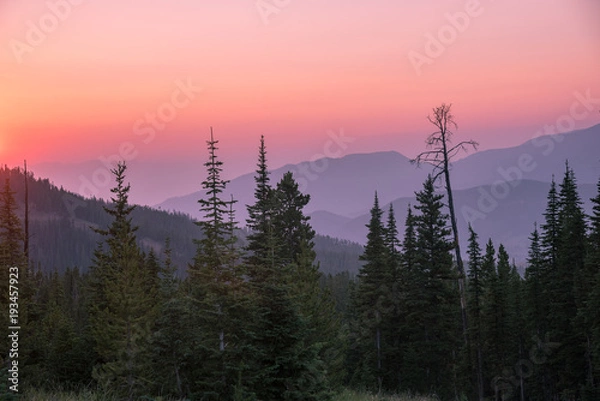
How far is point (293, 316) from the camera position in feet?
56.7

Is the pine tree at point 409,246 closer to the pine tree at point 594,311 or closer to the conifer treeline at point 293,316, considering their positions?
the conifer treeline at point 293,316

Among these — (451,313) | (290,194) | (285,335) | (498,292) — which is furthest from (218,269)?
(498,292)

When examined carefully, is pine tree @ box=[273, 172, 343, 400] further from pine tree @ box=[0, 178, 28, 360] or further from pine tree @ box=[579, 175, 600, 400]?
pine tree @ box=[579, 175, 600, 400]

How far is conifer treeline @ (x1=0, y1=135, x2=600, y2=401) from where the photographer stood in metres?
17.9

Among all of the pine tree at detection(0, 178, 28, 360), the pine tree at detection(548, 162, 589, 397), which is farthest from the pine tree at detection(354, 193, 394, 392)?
the pine tree at detection(0, 178, 28, 360)

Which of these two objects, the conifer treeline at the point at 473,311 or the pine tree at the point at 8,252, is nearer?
the pine tree at the point at 8,252

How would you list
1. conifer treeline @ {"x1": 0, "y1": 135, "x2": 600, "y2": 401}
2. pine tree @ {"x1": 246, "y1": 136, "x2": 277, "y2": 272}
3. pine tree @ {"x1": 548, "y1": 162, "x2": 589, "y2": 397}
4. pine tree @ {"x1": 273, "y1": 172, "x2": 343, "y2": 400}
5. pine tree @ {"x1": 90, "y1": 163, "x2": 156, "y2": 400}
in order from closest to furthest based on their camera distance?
pine tree @ {"x1": 273, "y1": 172, "x2": 343, "y2": 400} < conifer treeline @ {"x1": 0, "y1": 135, "x2": 600, "y2": 401} < pine tree @ {"x1": 90, "y1": 163, "x2": 156, "y2": 400} < pine tree @ {"x1": 246, "y1": 136, "x2": 277, "y2": 272} < pine tree @ {"x1": 548, "y1": 162, "x2": 589, "y2": 397}

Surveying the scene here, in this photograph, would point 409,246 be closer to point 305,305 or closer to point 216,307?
point 305,305

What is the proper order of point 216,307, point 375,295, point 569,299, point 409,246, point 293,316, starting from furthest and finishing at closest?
point 375,295
point 409,246
point 569,299
point 216,307
point 293,316

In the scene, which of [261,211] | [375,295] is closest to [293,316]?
[261,211]

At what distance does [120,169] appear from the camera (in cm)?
3519

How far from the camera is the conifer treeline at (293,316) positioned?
704 inches

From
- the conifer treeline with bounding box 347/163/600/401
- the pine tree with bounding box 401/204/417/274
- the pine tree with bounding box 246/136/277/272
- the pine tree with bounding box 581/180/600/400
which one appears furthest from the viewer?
the pine tree with bounding box 401/204/417/274

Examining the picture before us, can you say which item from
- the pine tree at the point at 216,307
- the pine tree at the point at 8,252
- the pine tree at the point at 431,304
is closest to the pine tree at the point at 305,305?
the pine tree at the point at 216,307
